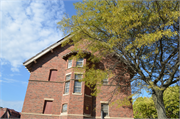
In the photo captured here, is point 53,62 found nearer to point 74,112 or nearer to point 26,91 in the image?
point 26,91

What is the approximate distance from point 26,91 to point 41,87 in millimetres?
1856

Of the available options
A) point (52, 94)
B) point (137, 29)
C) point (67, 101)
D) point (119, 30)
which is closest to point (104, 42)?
point (119, 30)

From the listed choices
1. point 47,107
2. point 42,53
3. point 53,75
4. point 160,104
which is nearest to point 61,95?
point 47,107

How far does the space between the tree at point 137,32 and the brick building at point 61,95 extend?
13.9 feet

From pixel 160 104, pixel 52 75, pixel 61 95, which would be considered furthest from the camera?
pixel 52 75

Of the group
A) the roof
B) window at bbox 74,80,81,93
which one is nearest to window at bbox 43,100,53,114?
window at bbox 74,80,81,93

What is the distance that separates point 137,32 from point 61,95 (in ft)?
38.7

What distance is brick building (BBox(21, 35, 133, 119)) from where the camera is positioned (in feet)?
51.3

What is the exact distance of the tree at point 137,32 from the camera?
30.6ft

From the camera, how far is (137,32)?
10.4 metres

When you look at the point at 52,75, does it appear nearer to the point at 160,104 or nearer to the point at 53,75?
Result: the point at 53,75

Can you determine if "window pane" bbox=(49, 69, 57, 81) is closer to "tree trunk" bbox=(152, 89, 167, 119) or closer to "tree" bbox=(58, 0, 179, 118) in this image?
"tree" bbox=(58, 0, 179, 118)

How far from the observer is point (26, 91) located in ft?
56.0

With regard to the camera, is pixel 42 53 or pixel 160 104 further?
pixel 42 53
